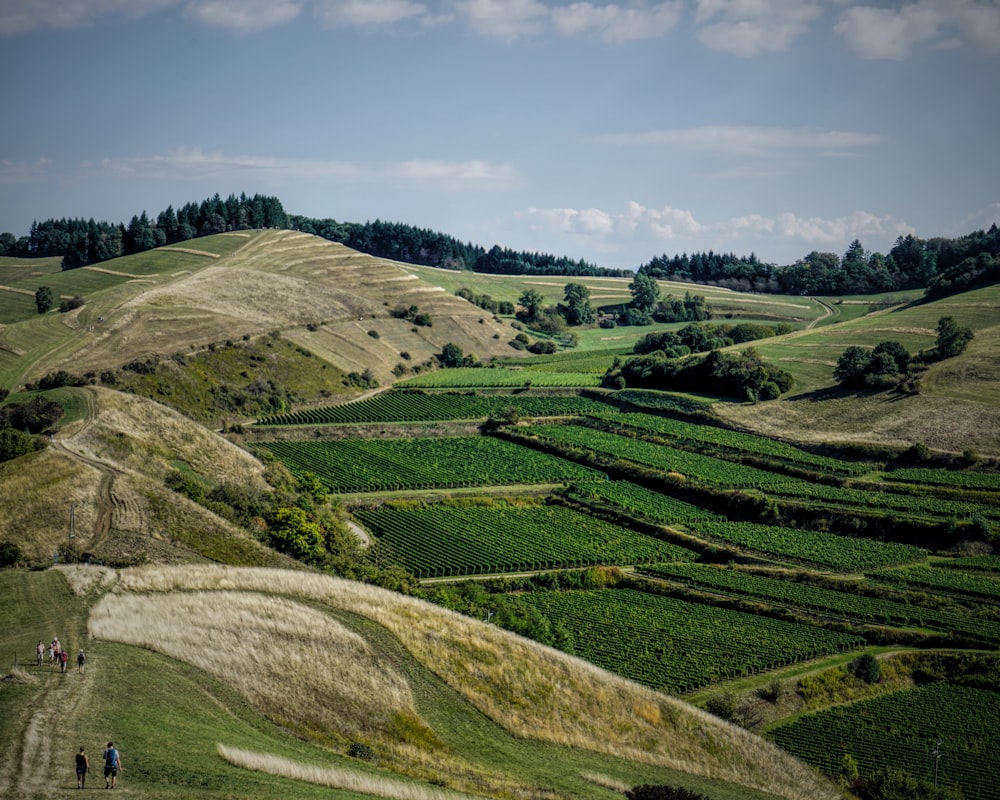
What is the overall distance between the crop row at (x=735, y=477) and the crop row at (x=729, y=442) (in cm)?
245

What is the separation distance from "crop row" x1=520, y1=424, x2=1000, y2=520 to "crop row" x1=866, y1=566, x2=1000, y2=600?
25.8 ft

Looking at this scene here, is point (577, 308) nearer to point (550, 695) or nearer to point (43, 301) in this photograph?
point (43, 301)

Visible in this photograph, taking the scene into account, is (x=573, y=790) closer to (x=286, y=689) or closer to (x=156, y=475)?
(x=286, y=689)

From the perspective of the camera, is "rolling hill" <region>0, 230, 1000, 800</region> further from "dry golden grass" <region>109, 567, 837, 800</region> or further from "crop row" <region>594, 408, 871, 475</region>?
"crop row" <region>594, 408, 871, 475</region>

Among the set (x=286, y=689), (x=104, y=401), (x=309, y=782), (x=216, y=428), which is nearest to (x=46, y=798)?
(x=309, y=782)

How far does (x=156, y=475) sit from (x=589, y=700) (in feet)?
123

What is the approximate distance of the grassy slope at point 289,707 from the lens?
28.5m

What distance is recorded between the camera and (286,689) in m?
37.5

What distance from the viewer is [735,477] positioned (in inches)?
3477

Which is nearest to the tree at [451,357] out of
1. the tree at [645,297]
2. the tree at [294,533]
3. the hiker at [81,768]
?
the tree at [645,297]

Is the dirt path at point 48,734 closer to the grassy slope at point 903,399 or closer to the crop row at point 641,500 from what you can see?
the crop row at point 641,500

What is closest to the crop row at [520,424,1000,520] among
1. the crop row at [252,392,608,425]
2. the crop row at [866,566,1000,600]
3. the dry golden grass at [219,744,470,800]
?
the crop row at [252,392,608,425]

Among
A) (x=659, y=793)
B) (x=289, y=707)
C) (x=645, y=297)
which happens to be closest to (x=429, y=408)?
(x=289, y=707)

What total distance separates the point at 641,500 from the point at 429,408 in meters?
36.7
